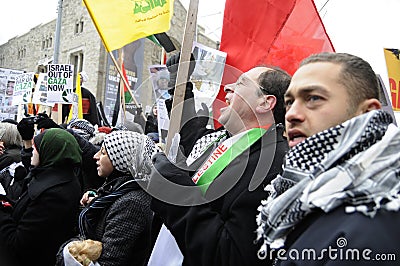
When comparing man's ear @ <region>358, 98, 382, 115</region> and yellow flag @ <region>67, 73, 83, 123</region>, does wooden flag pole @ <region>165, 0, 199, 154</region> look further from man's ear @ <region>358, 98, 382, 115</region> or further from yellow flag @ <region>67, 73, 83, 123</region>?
yellow flag @ <region>67, 73, 83, 123</region>

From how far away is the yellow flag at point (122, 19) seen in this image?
376 cm

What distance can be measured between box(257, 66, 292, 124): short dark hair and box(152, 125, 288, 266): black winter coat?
299mm

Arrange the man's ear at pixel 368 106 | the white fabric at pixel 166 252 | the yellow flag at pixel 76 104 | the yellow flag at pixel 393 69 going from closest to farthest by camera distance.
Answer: the man's ear at pixel 368 106 → the white fabric at pixel 166 252 → the yellow flag at pixel 393 69 → the yellow flag at pixel 76 104

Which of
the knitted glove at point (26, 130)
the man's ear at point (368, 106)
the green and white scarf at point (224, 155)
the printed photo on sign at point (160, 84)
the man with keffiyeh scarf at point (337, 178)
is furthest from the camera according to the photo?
the knitted glove at point (26, 130)

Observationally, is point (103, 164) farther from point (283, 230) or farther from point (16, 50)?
point (16, 50)

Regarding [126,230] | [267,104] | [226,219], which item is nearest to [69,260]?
[126,230]

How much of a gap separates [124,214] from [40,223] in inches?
27.4

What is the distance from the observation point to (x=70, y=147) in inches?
118

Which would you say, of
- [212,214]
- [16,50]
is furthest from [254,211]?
[16,50]

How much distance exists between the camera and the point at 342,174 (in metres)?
1.04

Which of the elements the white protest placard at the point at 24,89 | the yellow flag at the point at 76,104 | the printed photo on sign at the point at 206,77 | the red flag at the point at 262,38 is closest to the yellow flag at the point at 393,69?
the red flag at the point at 262,38

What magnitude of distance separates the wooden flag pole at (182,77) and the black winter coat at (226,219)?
22.6 inches

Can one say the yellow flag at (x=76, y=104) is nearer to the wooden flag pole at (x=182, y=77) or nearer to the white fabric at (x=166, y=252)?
the wooden flag pole at (x=182, y=77)

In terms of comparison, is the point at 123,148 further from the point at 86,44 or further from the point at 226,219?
the point at 86,44
